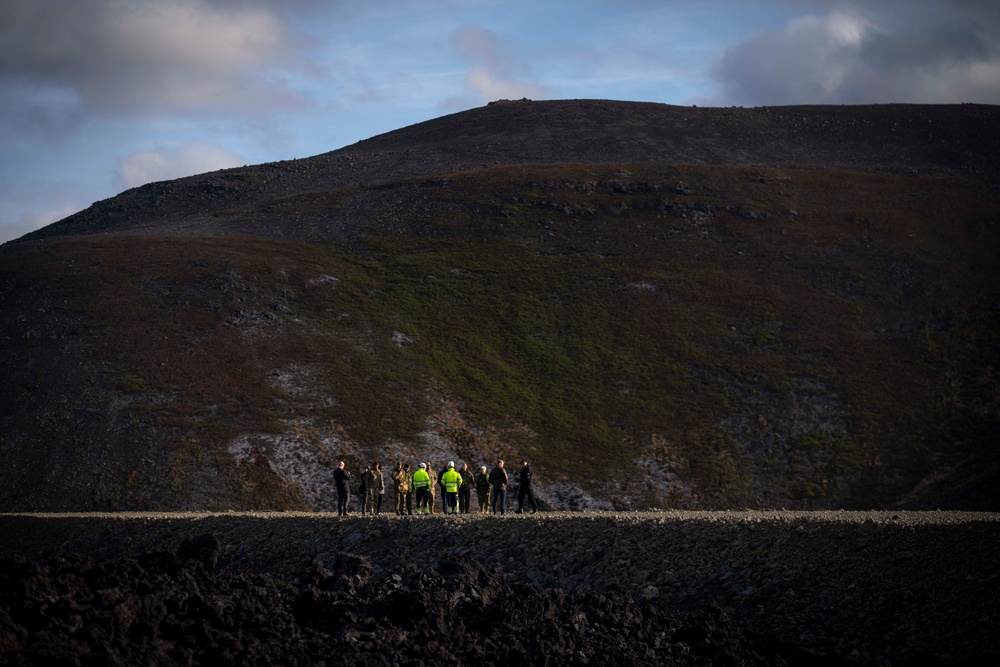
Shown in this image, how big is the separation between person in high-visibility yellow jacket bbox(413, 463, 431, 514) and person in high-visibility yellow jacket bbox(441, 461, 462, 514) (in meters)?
0.58

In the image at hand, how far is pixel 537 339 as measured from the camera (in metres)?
64.3

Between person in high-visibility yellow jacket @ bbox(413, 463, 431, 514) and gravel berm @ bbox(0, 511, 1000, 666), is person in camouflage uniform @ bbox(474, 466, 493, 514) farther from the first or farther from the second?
gravel berm @ bbox(0, 511, 1000, 666)

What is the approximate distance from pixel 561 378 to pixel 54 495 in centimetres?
3016

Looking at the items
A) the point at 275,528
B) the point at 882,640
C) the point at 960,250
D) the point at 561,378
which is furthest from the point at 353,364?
the point at 960,250

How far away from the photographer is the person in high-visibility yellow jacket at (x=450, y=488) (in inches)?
1272

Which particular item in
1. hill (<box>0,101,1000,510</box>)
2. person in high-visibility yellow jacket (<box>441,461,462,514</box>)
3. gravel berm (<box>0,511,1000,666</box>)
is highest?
hill (<box>0,101,1000,510</box>)

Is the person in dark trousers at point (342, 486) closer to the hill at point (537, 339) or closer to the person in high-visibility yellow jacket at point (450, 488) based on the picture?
the person in high-visibility yellow jacket at point (450, 488)

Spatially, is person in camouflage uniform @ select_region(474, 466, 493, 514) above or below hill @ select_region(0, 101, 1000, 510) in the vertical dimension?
below

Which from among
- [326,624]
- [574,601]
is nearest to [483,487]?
[574,601]

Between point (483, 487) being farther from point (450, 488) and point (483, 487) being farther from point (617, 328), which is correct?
point (617, 328)

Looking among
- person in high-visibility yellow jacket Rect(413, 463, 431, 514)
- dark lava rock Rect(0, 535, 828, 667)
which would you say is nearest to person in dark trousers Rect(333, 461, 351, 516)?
person in high-visibility yellow jacket Rect(413, 463, 431, 514)

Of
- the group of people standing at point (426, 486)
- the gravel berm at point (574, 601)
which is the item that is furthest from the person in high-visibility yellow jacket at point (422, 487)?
the gravel berm at point (574, 601)

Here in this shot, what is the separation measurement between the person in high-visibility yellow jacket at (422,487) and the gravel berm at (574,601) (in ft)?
18.5

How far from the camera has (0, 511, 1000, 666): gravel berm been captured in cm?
1630
